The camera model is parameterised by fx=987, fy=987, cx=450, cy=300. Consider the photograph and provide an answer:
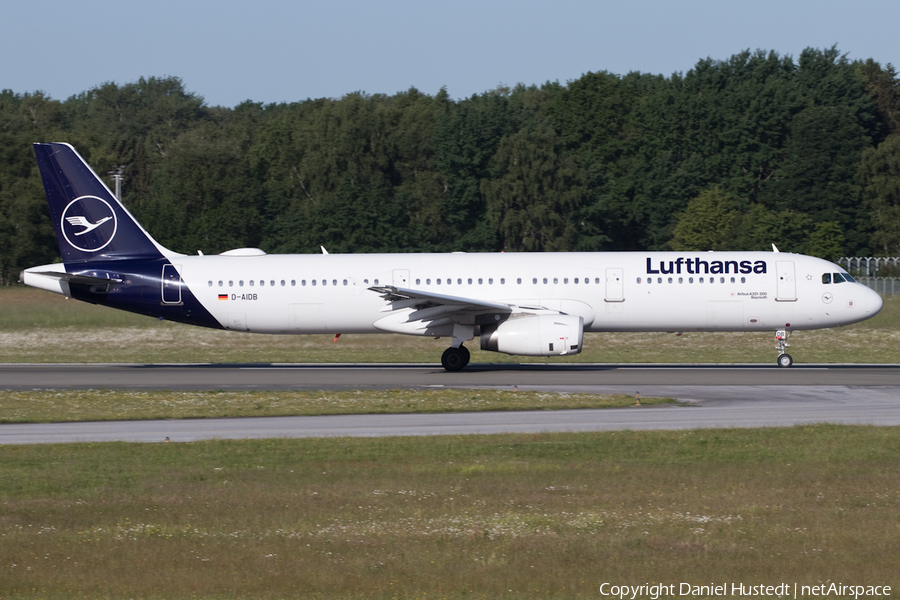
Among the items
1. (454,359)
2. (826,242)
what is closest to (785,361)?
(454,359)

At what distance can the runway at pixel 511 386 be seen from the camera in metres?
20.9

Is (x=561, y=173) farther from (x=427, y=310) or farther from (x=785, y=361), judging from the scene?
(x=427, y=310)

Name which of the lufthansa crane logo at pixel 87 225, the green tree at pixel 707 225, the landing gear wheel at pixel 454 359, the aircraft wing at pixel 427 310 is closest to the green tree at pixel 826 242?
the green tree at pixel 707 225

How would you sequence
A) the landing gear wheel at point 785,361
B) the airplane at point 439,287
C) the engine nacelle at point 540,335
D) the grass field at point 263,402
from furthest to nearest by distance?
the landing gear wheel at point 785,361 < the airplane at point 439,287 < the engine nacelle at point 540,335 < the grass field at point 263,402

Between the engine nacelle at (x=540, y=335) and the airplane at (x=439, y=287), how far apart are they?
0.24 feet

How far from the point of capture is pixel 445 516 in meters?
13.1

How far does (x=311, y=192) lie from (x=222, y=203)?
11640 mm

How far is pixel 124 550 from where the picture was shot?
11.6 metres

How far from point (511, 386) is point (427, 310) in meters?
4.98

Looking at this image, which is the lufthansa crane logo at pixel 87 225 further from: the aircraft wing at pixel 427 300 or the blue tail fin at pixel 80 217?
the aircraft wing at pixel 427 300

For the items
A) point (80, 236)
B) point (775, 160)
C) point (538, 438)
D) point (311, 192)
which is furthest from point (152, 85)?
point (538, 438)

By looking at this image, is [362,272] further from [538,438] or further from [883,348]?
[883,348]

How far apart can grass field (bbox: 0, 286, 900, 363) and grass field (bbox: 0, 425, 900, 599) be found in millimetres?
20250

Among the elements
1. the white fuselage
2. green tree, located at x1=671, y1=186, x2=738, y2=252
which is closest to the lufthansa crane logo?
the white fuselage
